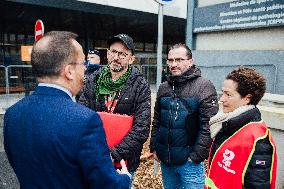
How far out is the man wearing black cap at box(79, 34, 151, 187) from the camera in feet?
8.67

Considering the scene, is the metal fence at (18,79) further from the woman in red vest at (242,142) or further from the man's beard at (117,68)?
the woman in red vest at (242,142)

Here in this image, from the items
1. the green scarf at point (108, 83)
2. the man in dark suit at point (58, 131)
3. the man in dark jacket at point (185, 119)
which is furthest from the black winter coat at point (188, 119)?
the man in dark suit at point (58, 131)

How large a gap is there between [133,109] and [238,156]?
1023 mm

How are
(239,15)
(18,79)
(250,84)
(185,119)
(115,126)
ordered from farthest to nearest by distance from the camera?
(18,79)
(239,15)
(185,119)
(115,126)
(250,84)

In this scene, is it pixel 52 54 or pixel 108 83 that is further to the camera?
pixel 108 83

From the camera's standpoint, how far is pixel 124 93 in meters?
2.68

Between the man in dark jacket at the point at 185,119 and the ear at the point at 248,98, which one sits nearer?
the ear at the point at 248,98

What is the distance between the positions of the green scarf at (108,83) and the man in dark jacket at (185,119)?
0.49m

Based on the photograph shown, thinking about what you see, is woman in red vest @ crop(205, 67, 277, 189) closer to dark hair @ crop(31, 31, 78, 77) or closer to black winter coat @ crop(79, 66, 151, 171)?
black winter coat @ crop(79, 66, 151, 171)

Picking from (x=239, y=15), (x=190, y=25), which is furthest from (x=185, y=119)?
(x=190, y=25)

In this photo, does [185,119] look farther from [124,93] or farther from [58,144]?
[58,144]

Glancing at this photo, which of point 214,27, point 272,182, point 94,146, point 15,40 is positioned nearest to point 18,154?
point 94,146

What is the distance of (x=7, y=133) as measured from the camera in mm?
1599

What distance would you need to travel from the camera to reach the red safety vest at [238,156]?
6.56 feet
